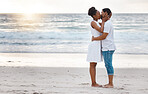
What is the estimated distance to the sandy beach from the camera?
518 centimetres

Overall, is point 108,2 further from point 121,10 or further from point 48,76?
point 48,76

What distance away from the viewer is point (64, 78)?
666 centimetres

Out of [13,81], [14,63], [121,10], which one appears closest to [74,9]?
[121,10]

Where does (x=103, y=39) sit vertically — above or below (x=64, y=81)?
above

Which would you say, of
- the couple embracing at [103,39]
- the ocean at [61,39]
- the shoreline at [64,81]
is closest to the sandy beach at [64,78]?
the shoreline at [64,81]

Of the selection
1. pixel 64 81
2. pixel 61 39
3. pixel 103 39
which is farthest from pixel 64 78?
pixel 61 39

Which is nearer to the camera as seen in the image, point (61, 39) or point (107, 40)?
point (107, 40)

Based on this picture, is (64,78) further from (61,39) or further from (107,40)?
(61,39)

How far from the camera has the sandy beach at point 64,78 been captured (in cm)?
518

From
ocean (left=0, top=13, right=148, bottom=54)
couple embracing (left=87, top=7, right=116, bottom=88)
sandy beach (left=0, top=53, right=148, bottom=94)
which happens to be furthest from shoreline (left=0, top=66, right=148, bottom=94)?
ocean (left=0, top=13, right=148, bottom=54)

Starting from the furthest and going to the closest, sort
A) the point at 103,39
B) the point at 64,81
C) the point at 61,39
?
the point at 61,39 → the point at 64,81 → the point at 103,39

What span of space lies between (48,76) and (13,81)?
3.53ft

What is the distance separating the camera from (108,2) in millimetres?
38094

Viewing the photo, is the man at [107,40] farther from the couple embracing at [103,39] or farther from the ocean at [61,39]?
the ocean at [61,39]
